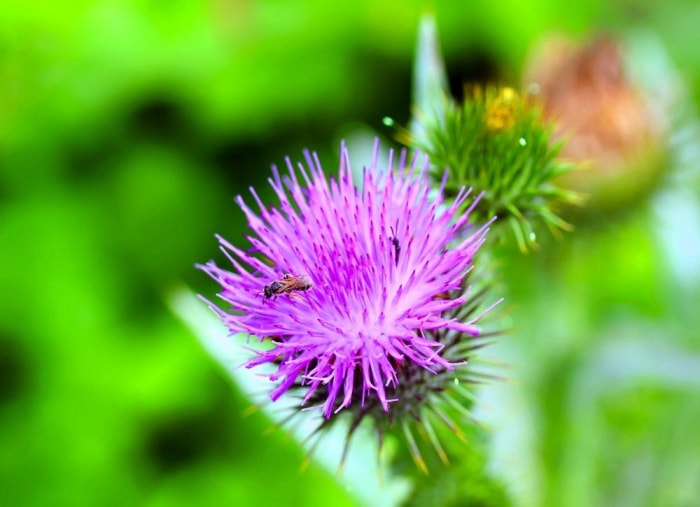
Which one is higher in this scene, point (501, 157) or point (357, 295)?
point (501, 157)

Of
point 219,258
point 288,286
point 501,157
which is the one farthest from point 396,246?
point 219,258

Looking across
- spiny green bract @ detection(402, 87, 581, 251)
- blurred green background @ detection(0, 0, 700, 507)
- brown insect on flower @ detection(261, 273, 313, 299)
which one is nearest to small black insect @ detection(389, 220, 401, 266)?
brown insect on flower @ detection(261, 273, 313, 299)

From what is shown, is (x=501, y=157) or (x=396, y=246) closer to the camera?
(x=396, y=246)

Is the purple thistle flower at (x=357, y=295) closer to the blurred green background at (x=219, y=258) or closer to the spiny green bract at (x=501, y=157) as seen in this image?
the spiny green bract at (x=501, y=157)

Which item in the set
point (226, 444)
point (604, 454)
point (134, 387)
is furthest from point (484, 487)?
point (134, 387)

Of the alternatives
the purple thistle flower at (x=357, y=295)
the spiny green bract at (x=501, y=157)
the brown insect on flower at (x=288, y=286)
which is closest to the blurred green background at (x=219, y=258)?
the spiny green bract at (x=501, y=157)

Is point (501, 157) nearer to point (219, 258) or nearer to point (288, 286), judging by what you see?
point (288, 286)
